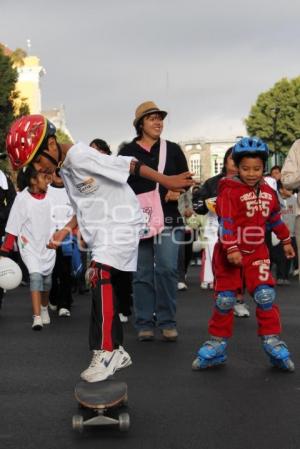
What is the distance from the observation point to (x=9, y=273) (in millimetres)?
9539

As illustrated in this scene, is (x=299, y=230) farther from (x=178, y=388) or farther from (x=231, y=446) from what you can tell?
(x=231, y=446)

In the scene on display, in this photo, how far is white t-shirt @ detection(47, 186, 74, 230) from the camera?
11.5 metres

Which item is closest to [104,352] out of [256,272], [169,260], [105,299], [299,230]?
[105,299]

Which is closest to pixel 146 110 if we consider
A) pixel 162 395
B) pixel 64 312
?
pixel 64 312

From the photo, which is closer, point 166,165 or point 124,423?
point 124,423

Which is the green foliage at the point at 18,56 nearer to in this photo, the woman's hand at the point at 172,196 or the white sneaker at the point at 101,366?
the woman's hand at the point at 172,196

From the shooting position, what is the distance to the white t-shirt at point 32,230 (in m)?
10.7

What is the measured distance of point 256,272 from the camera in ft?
23.7

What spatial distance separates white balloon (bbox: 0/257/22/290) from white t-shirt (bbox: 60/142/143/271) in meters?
3.41

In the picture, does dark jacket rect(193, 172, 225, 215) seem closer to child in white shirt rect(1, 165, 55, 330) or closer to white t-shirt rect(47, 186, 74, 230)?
white t-shirt rect(47, 186, 74, 230)

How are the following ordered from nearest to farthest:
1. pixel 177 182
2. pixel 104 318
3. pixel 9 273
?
pixel 104 318
pixel 177 182
pixel 9 273

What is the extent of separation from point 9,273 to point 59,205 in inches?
89.2

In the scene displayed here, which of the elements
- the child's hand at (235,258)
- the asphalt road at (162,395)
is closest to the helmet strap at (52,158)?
the asphalt road at (162,395)

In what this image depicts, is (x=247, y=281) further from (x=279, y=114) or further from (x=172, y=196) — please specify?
(x=279, y=114)
